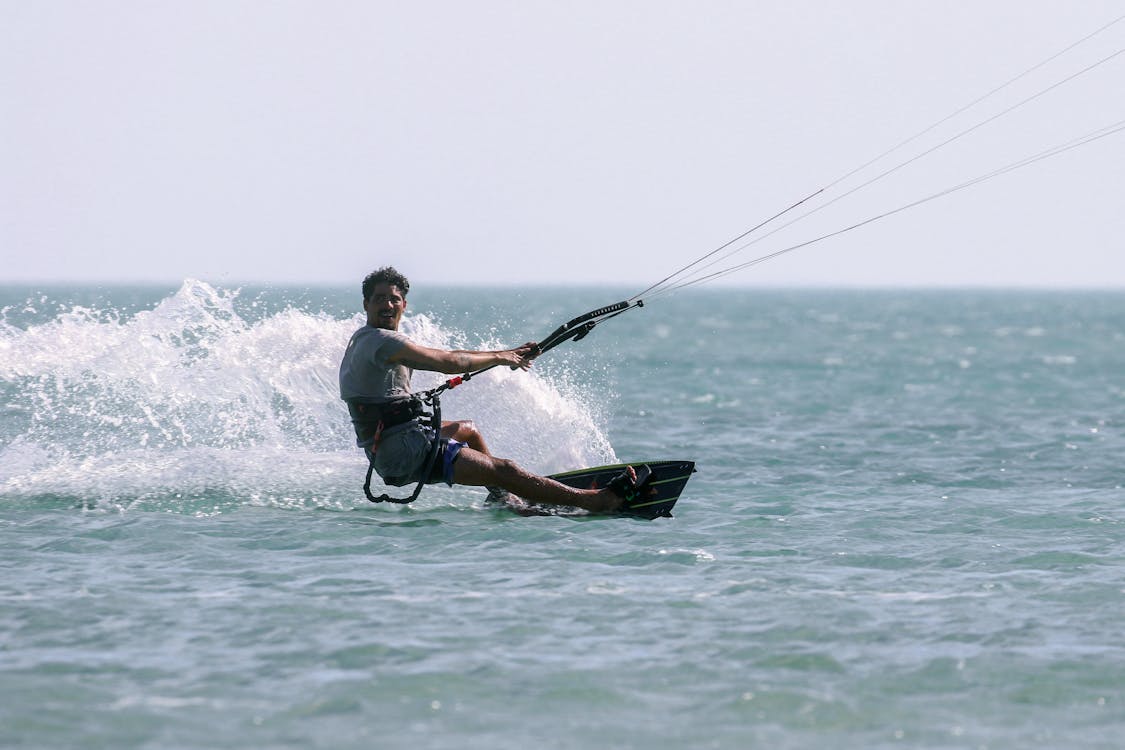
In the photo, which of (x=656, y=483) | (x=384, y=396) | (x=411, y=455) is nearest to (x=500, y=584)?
(x=411, y=455)

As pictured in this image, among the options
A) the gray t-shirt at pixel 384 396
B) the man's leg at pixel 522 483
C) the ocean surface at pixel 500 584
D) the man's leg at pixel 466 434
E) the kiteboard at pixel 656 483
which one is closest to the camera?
the ocean surface at pixel 500 584

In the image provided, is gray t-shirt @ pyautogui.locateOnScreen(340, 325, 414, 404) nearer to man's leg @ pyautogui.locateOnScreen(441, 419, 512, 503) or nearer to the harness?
the harness

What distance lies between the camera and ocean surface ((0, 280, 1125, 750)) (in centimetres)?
569

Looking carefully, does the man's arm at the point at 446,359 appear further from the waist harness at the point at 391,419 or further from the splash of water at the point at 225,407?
the splash of water at the point at 225,407

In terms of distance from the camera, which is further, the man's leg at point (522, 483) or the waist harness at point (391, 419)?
the man's leg at point (522, 483)

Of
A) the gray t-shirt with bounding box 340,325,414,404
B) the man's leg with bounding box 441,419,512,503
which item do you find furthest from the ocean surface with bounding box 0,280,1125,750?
the gray t-shirt with bounding box 340,325,414,404

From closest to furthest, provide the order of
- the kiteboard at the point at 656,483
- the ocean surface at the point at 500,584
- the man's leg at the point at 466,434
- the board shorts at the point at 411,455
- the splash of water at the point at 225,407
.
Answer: the ocean surface at the point at 500,584, the board shorts at the point at 411,455, the man's leg at the point at 466,434, the kiteboard at the point at 656,483, the splash of water at the point at 225,407

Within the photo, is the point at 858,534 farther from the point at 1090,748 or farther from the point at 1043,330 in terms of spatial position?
the point at 1043,330

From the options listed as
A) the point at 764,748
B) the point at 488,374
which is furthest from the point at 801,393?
the point at 764,748

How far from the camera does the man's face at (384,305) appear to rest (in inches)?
373

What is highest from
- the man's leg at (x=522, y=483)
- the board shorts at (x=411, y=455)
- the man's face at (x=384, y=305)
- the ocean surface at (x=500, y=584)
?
the man's face at (x=384, y=305)

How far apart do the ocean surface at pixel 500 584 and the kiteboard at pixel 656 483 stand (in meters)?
0.22

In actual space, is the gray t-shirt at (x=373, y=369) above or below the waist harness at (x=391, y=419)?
above

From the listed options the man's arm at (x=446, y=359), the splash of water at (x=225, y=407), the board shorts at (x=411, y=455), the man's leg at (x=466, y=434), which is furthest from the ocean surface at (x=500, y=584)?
the man's arm at (x=446, y=359)
